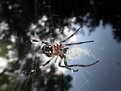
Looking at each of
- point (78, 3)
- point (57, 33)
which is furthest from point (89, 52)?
point (78, 3)

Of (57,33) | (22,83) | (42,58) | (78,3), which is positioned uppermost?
(78,3)

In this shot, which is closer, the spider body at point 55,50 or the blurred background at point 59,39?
the blurred background at point 59,39

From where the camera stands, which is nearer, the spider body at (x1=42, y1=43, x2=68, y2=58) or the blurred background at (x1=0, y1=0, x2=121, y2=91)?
the blurred background at (x1=0, y1=0, x2=121, y2=91)

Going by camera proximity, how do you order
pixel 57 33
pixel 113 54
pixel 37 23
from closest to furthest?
pixel 113 54
pixel 57 33
pixel 37 23

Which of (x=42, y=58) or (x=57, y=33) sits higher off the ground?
(x=57, y=33)

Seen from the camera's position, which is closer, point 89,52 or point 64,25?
point 89,52

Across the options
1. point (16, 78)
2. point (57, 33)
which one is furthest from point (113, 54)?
point (16, 78)

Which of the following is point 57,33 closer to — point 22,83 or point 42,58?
point 42,58

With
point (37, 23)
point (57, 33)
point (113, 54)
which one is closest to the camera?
point (113, 54)
